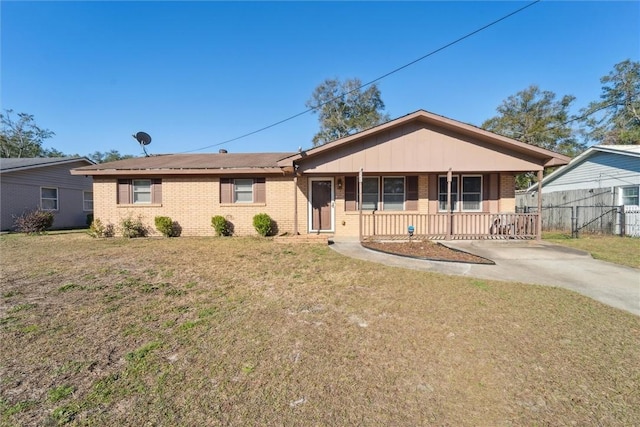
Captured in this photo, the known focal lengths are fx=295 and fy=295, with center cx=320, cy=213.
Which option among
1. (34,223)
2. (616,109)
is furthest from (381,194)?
(616,109)

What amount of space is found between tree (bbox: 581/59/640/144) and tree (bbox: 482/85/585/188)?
9.15ft

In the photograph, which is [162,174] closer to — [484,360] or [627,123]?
[484,360]

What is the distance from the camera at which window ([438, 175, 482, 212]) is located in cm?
1154

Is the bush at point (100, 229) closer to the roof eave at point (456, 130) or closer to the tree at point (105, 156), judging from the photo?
the roof eave at point (456, 130)

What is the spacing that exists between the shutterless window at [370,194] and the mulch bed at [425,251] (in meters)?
2.36

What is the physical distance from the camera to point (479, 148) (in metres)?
10.3

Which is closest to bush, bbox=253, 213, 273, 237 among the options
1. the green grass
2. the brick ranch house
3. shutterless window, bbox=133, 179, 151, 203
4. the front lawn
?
the brick ranch house

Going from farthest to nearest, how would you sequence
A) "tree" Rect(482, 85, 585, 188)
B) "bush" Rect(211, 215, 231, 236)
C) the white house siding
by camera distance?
"tree" Rect(482, 85, 585, 188), the white house siding, "bush" Rect(211, 215, 231, 236)

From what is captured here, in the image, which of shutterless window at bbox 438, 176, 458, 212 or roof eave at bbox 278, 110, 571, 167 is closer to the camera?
roof eave at bbox 278, 110, 571, 167

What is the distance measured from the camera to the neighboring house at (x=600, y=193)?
550 inches

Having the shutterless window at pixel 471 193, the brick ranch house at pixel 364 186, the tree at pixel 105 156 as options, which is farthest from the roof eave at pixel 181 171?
the tree at pixel 105 156

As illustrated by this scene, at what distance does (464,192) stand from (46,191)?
22.0m

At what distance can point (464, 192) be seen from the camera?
1159 centimetres

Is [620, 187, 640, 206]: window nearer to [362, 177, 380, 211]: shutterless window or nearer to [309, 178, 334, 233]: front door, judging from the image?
[362, 177, 380, 211]: shutterless window
